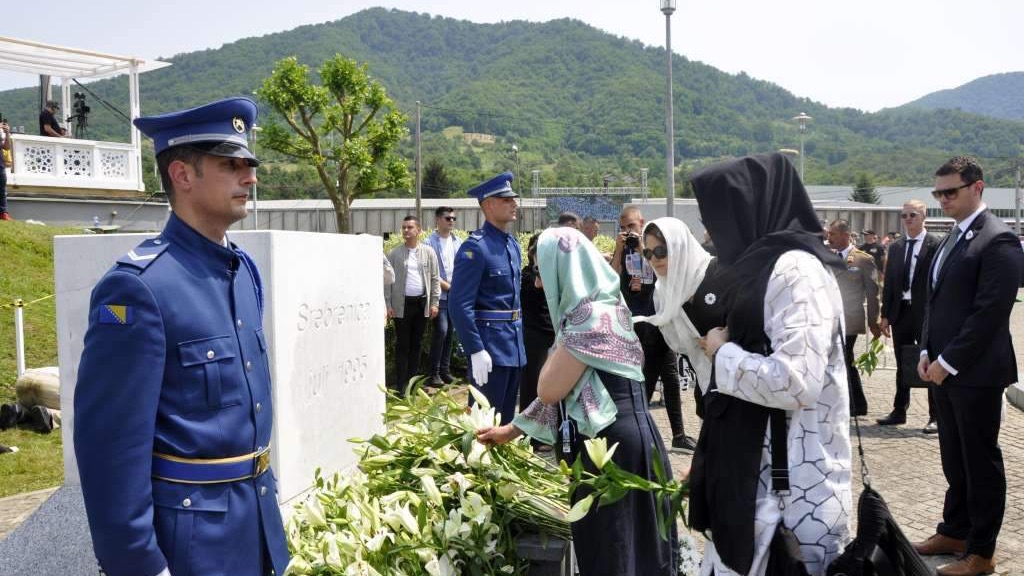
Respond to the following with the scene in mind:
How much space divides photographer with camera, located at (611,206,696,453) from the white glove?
83.4 inches

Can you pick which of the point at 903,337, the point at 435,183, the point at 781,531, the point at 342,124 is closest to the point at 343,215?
the point at 342,124

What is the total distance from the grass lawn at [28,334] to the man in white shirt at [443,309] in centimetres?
411

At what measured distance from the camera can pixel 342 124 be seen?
146 feet

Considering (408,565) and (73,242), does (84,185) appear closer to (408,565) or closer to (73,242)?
(73,242)

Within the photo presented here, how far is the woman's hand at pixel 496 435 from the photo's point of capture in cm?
353

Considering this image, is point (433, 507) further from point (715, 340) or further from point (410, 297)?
point (410, 297)

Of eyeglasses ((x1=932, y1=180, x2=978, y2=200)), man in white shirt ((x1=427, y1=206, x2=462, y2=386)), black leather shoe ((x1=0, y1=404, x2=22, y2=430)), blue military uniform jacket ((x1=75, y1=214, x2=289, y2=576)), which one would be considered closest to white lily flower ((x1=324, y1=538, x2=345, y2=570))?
blue military uniform jacket ((x1=75, y1=214, x2=289, y2=576))

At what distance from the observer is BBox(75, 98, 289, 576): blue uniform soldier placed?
205 centimetres

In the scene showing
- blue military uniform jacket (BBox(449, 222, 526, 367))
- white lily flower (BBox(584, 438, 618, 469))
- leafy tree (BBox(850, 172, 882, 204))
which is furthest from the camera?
leafy tree (BBox(850, 172, 882, 204))

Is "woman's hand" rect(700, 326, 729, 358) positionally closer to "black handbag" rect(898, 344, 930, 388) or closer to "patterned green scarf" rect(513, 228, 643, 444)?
"patterned green scarf" rect(513, 228, 643, 444)

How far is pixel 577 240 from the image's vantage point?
345cm

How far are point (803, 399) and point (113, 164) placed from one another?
67.3 feet

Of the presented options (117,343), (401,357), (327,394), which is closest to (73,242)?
(327,394)

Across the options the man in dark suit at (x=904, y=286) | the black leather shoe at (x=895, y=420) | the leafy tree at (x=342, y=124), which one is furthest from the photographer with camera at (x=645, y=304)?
the leafy tree at (x=342, y=124)
